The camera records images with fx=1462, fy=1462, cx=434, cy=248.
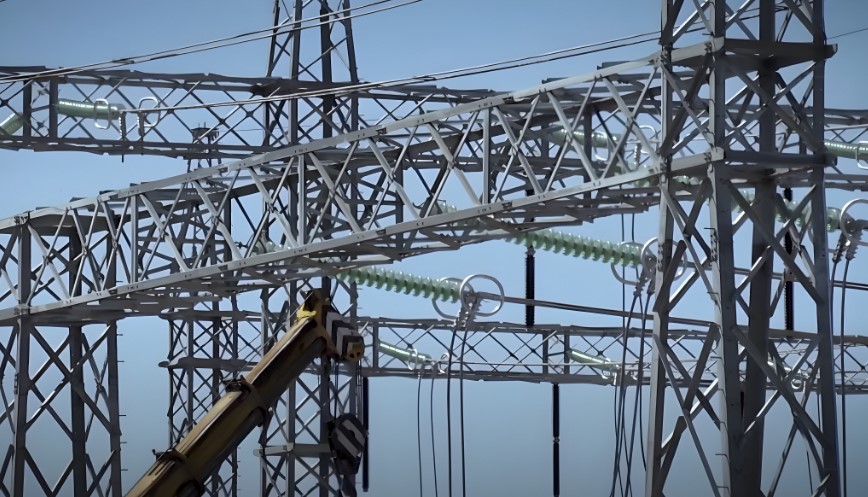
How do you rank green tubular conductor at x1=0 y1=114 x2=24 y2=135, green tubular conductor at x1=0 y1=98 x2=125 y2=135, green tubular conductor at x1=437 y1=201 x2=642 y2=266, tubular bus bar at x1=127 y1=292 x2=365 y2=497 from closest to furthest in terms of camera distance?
tubular bus bar at x1=127 y1=292 x2=365 y2=497 < green tubular conductor at x1=0 y1=98 x2=125 y2=135 < green tubular conductor at x1=0 y1=114 x2=24 y2=135 < green tubular conductor at x1=437 y1=201 x2=642 y2=266

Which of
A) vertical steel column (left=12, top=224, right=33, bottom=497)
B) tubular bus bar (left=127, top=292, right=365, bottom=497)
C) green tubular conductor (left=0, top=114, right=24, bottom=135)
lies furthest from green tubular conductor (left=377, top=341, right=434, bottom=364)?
tubular bus bar (left=127, top=292, right=365, bottom=497)

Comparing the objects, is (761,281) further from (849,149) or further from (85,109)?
(85,109)

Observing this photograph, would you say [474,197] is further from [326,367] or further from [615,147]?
[326,367]

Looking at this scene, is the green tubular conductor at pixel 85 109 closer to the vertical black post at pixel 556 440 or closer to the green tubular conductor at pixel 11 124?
the green tubular conductor at pixel 11 124

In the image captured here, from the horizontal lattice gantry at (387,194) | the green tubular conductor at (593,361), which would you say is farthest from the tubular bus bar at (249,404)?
the green tubular conductor at (593,361)

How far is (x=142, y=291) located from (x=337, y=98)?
5.51 m

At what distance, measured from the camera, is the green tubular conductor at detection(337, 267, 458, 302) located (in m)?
31.7

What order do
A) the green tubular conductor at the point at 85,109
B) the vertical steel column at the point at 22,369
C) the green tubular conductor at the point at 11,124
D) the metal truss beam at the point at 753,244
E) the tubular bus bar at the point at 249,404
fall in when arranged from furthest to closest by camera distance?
the green tubular conductor at the point at 11,124 < the green tubular conductor at the point at 85,109 < the vertical steel column at the point at 22,369 < the tubular bus bar at the point at 249,404 < the metal truss beam at the point at 753,244

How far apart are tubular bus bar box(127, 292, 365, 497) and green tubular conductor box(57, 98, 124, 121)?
713 cm

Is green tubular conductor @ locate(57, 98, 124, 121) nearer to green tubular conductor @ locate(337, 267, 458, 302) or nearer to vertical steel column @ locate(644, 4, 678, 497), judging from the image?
green tubular conductor @ locate(337, 267, 458, 302)

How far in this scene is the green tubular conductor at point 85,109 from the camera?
1029 inches

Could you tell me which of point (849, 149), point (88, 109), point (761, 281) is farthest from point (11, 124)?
point (761, 281)

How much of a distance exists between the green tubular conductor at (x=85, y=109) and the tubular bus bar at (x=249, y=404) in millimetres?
7126

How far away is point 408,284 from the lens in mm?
31953
